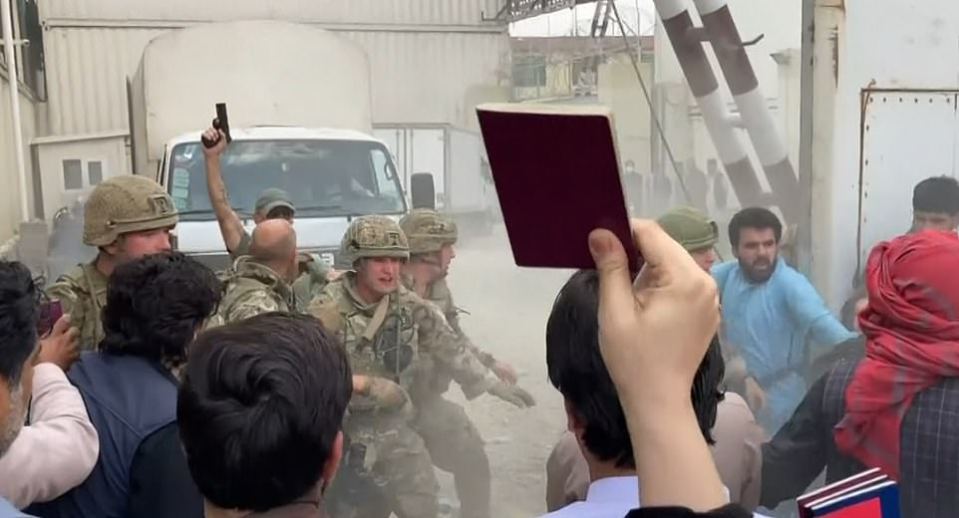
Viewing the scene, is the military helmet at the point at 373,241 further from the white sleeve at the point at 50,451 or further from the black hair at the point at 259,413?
the black hair at the point at 259,413

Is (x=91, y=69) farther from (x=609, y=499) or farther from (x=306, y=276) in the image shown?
(x=609, y=499)

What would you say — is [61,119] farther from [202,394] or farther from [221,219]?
[202,394]

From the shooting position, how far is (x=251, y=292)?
3549 millimetres

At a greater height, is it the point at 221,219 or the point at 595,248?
the point at 595,248

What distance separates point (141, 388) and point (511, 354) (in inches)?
207

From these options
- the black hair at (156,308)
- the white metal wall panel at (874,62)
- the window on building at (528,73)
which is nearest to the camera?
the black hair at (156,308)

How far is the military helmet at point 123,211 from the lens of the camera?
126 inches

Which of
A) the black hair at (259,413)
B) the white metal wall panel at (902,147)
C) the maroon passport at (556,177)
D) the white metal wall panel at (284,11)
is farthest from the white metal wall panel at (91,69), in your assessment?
the maroon passport at (556,177)

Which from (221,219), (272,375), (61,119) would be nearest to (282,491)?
(272,375)

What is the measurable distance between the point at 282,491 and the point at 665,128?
4483 millimetres

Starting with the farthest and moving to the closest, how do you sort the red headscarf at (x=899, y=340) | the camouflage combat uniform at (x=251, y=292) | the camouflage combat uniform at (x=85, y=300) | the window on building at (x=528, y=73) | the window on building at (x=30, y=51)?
1. the window on building at (x=30, y=51)
2. the window on building at (x=528, y=73)
3. the camouflage combat uniform at (x=251, y=292)
4. the camouflage combat uniform at (x=85, y=300)
5. the red headscarf at (x=899, y=340)

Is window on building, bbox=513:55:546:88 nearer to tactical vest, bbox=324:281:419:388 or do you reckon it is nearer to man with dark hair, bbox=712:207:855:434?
man with dark hair, bbox=712:207:855:434

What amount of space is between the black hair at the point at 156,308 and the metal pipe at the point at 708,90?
271 cm

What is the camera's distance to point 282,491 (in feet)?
4.57
